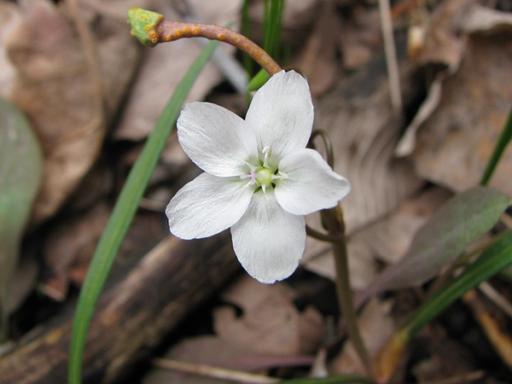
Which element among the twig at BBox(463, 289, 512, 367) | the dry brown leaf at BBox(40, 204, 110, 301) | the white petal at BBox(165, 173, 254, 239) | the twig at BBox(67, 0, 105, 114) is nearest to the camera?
the white petal at BBox(165, 173, 254, 239)

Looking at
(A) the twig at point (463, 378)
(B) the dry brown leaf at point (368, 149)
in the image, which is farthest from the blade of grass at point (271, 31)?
(A) the twig at point (463, 378)

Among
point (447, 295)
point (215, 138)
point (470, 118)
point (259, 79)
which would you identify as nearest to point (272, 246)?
point (215, 138)

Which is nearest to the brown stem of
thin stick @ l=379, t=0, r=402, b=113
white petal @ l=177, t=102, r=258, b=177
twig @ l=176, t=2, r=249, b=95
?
white petal @ l=177, t=102, r=258, b=177

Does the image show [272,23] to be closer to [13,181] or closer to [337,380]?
[337,380]

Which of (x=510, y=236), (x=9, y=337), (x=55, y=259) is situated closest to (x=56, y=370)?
(x=9, y=337)

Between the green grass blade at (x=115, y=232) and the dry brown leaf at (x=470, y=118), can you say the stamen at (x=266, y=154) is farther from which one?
the dry brown leaf at (x=470, y=118)

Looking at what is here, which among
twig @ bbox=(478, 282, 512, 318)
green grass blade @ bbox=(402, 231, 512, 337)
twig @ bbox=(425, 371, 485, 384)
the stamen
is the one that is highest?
the stamen

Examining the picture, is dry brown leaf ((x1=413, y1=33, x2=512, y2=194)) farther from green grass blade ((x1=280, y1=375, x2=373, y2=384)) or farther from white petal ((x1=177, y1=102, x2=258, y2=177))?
white petal ((x1=177, y1=102, x2=258, y2=177))

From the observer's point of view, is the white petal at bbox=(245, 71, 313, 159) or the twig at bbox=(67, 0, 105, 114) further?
the twig at bbox=(67, 0, 105, 114)
